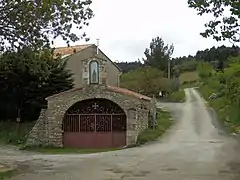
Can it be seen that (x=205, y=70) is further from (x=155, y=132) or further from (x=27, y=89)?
(x=155, y=132)

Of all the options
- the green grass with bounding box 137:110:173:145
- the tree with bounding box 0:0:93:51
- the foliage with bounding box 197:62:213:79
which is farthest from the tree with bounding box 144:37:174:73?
the tree with bounding box 0:0:93:51

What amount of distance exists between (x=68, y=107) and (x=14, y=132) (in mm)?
7416

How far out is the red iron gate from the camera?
117ft

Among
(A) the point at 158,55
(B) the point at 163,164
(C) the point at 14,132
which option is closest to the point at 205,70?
(A) the point at 158,55

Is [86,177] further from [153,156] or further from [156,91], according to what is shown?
[156,91]

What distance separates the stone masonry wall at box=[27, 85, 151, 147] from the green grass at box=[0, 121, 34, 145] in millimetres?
2788

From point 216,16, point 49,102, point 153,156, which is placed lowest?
point 153,156

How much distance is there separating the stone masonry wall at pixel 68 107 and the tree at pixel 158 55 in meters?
36.4

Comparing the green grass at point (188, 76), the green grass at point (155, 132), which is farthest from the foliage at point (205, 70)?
the green grass at point (155, 132)

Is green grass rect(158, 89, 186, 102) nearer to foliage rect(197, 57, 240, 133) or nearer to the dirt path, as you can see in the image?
foliage rect(197, 57, 240, 133)

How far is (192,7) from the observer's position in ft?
47.8

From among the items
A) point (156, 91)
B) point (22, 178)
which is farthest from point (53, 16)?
point (156, 91)

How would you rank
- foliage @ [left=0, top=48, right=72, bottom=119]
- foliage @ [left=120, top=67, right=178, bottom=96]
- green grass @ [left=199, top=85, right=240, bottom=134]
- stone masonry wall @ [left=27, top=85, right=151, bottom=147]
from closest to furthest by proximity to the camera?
stone masonry wall @ [left=27, top=85, right=151, bottom=147]
green grass @ [left=199, top=85, right=240, bottom=134]
foliage @ [left=0, top=48, right=72, bottom=119]
foliage @ [left=120, top=67, right=178, bottom=96]

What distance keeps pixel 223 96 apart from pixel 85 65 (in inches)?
943
